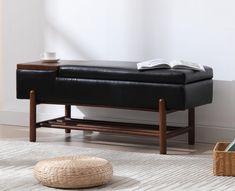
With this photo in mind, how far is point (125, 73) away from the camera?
15.7ft

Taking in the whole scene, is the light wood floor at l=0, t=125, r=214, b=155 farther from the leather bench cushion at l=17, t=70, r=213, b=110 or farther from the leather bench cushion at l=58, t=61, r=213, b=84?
the leather bench cushion at l=58, t=61, r=213, b=84

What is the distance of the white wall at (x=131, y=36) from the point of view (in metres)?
5.14

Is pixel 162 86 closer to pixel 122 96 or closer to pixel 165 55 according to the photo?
pixel 122 96

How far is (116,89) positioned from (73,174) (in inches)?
49.3

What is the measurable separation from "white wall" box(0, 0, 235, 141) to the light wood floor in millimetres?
174

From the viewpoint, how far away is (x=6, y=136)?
5414mm

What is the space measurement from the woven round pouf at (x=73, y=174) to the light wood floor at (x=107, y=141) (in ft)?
3.70

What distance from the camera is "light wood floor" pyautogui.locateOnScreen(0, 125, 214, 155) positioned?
16.3ft

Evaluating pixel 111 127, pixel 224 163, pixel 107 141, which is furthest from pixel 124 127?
pixel 224 163

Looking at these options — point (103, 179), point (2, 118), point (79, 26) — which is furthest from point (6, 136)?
point (103, 179)

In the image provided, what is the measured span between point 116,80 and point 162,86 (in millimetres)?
342

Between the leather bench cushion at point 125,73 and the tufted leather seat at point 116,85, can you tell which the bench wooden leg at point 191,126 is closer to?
the tufted leather seat at point 116,85

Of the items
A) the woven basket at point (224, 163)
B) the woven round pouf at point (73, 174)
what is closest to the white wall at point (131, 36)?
the woven basket at point (224, 163)

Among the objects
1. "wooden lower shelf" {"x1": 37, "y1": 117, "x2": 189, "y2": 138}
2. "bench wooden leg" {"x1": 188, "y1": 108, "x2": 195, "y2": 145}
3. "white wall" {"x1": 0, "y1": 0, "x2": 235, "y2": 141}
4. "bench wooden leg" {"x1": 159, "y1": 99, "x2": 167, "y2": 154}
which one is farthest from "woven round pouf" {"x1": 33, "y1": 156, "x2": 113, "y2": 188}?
"white wall" {"x1": 0, "y1": 0, "x2": 235, "y2": 141}
